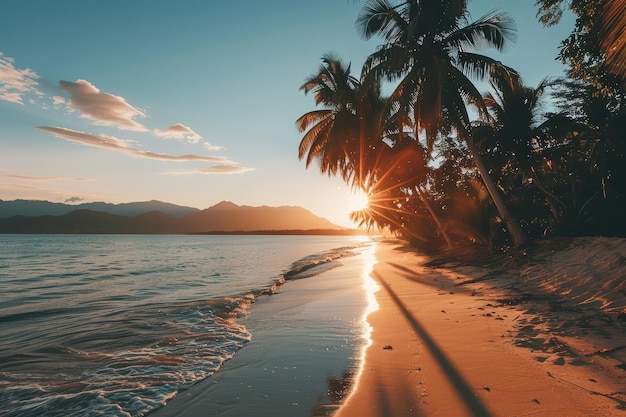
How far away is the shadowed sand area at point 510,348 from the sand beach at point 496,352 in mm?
15

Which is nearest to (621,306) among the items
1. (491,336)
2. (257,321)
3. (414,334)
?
(491,336)

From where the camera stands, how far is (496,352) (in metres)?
4.59

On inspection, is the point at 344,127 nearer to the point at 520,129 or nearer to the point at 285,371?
the point at 520,129

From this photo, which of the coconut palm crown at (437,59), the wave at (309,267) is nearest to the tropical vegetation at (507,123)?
the coconut palm crown at (437,59)

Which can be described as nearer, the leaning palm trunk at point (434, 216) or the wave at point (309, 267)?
the wave at point (309, 267)

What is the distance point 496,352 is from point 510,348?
0.28 m

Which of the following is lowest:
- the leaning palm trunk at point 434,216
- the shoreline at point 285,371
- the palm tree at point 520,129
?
the shoreline at point 285,371

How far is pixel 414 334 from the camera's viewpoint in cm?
577

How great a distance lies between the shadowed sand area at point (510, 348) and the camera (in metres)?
3.21

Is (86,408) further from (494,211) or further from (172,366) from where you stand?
(494,211)

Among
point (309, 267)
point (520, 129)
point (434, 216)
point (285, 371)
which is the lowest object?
point (309, 267)

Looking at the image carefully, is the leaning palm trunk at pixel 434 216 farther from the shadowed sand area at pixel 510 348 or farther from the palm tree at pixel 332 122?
the shadowed sand area at pixel 510 348

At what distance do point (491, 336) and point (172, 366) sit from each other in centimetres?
483

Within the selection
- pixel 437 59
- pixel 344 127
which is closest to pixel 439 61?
pixel 437 59
